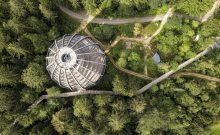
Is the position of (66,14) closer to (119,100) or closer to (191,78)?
(119,100)

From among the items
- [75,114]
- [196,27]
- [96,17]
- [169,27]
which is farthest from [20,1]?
[196,27]

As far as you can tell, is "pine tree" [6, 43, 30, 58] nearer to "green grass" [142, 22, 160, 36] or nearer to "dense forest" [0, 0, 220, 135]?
"dense forest" [0, 0, 220, 135]

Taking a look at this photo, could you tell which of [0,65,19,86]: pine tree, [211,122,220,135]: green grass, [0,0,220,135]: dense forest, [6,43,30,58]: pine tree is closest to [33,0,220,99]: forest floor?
[0,0,220,135]: dense forest

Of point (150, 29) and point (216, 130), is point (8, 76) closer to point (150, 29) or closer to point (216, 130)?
point (150, 29)

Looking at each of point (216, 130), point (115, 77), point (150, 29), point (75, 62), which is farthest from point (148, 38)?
point (216, 130)

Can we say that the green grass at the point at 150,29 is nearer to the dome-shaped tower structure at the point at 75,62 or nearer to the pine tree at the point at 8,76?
the dome-shaped tower structure at the point at 75,62

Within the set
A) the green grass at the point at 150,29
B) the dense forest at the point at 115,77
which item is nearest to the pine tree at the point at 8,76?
the dense forest at the point at 115,77
